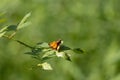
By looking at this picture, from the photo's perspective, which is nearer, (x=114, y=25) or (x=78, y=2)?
(x=114, y=25)

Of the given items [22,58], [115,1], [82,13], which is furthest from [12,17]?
[115,1]

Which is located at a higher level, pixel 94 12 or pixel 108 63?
pixel 94 12

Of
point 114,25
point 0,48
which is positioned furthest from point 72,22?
point 0,48

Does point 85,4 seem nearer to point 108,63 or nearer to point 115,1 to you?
point 115,1

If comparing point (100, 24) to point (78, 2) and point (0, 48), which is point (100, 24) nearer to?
point (78, 2)

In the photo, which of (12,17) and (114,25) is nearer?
(114,25)

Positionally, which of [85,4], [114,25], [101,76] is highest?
[85,4]
